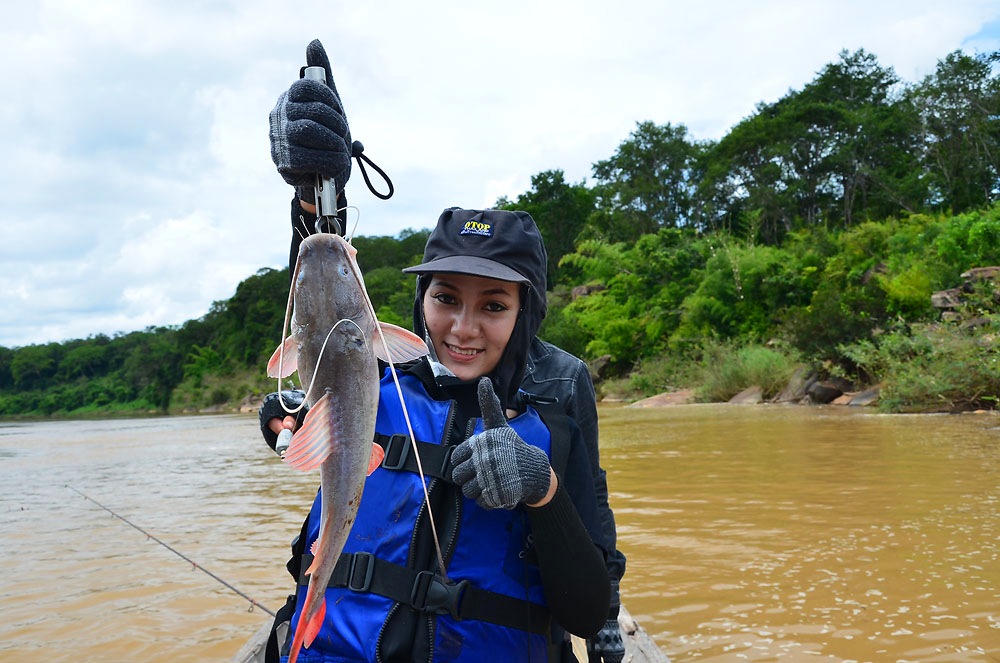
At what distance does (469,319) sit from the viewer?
2.28 m

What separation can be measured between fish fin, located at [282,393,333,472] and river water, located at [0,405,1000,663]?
9.43ft

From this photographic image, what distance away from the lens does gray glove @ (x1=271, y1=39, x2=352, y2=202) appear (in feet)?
6.43

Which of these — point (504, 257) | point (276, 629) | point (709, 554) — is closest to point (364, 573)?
point (276, 629)

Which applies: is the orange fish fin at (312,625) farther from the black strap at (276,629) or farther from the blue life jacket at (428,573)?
the black strap at (276,629)

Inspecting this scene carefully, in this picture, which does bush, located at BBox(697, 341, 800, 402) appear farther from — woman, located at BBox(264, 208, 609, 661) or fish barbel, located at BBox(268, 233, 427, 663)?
fish barbel, located at BBox(268, 233, 427, 663)

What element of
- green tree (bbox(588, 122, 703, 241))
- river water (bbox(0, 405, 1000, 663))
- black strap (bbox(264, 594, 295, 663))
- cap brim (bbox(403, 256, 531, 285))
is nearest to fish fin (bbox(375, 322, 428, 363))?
cap brim (bbox(403, 256, 531, 285))

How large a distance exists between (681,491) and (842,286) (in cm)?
2118

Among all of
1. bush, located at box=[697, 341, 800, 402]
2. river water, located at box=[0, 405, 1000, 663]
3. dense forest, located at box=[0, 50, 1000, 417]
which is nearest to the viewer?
river water, located at box=[0, 405, 1000, 663]

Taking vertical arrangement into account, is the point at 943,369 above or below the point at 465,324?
below

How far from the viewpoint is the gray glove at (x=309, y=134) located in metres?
1.96

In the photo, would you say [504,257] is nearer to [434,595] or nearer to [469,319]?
[469,319]

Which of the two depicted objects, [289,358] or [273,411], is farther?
[273,411]

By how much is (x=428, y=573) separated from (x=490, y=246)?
1.03m

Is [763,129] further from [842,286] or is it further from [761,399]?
[761,399]
